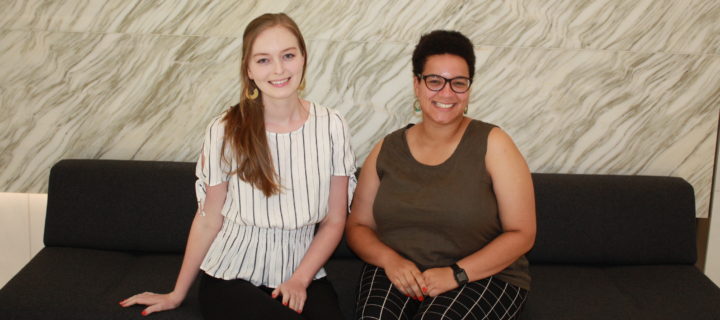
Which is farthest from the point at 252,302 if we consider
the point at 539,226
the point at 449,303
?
the point at 539,226

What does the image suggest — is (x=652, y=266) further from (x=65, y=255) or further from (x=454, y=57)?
(x=65, y=255)

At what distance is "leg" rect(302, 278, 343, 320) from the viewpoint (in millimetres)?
1827

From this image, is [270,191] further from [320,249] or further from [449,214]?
[449,214]

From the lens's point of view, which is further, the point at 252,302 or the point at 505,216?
the point at 505,216

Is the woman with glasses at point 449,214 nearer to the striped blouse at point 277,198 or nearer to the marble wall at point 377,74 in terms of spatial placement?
the striped blouse at point 277,198

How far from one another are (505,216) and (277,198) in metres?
0.69

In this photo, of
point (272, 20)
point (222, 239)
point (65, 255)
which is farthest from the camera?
point (65, 255)

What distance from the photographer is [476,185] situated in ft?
6.21

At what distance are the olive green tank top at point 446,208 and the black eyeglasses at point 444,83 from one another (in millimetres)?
127

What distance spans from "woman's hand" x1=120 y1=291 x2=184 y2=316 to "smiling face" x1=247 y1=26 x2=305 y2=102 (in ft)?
2.31

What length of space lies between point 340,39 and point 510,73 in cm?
71

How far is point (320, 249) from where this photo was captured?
194 cm

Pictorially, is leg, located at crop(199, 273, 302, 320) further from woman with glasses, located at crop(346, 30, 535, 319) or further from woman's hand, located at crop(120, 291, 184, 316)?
woman with glasses, located at crop(346, 30, 535, 319)

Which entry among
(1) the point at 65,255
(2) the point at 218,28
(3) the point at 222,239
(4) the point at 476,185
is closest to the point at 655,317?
(4) the point at 476,185
